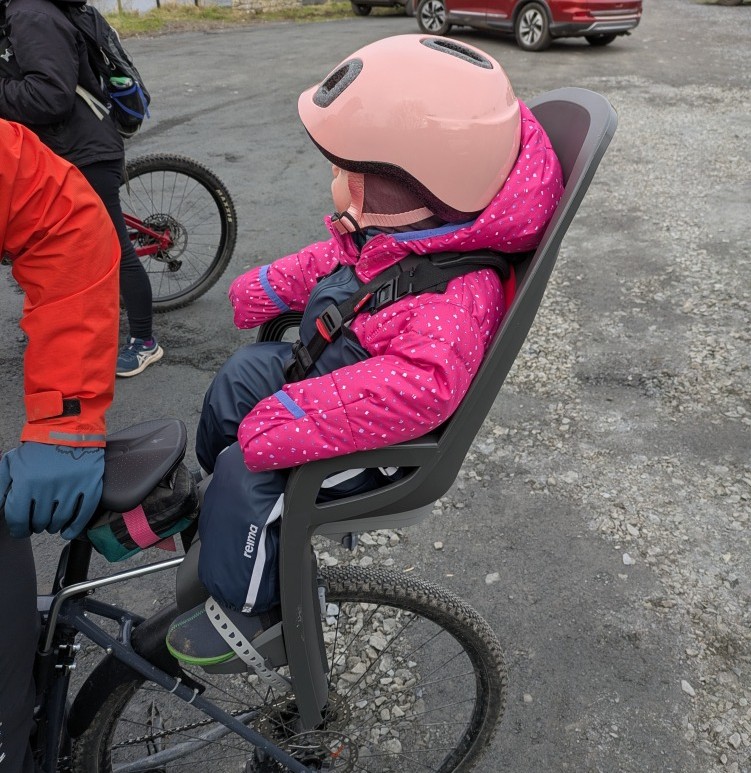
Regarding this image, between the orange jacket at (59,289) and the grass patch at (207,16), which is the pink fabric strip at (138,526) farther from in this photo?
the grass patch at (207,16)

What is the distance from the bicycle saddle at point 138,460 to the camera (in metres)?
1.44

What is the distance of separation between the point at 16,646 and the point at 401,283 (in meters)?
1.04

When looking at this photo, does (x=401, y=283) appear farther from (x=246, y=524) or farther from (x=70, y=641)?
(x=70, y=641)

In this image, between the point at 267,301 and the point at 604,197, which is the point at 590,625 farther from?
the point at 604,197

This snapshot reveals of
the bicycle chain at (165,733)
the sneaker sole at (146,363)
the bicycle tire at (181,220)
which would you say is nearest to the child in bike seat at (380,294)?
the bicycle chain at (165,733)

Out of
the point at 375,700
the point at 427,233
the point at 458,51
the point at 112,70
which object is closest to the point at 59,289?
the point at 427,233

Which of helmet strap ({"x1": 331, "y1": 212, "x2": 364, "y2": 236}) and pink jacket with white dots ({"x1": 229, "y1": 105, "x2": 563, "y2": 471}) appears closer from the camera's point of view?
pink jacket with white dots ({"x1": 229, "y1": 105, "x2": 563, "y2": 471})

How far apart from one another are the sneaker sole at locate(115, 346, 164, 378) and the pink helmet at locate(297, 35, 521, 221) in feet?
9.14

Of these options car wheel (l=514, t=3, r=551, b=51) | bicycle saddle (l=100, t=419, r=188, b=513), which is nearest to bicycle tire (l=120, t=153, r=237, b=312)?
bicycle saddle (l=100, t=419, r=188, b=513)

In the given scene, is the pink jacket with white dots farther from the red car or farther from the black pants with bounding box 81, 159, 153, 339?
the red car

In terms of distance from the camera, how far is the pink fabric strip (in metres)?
1.51

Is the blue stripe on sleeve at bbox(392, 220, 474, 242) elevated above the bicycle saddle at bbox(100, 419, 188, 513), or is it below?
above

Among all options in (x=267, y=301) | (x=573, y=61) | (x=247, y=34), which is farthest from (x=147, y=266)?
(x=247, y=34)

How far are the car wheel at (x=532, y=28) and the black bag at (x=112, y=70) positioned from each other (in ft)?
36.1
